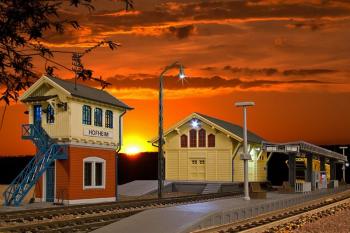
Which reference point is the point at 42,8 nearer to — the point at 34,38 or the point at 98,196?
the point at 34,38

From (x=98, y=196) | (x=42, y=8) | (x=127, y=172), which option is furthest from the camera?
(x=127, y=172)

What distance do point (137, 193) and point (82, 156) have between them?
1300 centimetres

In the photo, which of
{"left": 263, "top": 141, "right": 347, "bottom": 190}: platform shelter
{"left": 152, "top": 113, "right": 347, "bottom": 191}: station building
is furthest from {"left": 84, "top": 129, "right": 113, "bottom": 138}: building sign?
{"left": 152, "top": 113, "right": 347, "bottom": 191}: station building

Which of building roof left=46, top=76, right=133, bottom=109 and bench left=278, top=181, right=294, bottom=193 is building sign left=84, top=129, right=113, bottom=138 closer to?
building roof left=46, top=76, right=133, bottom=109

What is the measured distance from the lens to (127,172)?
68.2 m

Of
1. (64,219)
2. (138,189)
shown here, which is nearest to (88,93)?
(64,219)

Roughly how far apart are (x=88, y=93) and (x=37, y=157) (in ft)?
15.1

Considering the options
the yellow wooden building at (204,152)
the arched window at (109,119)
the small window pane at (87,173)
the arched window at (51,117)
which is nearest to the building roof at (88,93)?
the arched window at (109,119)

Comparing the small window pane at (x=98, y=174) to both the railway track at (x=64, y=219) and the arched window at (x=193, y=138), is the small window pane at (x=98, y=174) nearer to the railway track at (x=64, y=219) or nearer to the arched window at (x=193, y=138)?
the railway track at (x=64, y=219)

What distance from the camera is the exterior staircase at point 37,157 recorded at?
30.5 metres

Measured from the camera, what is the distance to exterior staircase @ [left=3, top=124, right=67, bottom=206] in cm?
3047

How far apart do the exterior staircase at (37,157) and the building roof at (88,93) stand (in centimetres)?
267

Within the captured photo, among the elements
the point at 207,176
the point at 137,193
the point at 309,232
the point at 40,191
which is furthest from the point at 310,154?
the point at 309,232

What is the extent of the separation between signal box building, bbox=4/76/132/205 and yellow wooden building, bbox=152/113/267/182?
1537cm
